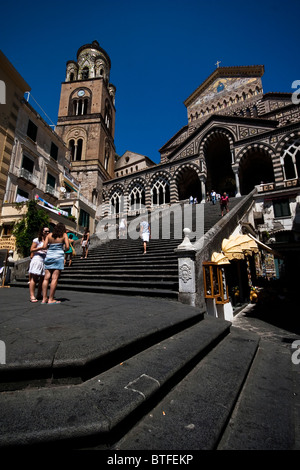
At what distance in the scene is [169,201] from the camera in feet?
76.6

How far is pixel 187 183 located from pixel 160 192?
10.9 feet

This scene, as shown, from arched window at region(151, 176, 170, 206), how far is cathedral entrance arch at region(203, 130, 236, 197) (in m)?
4.55

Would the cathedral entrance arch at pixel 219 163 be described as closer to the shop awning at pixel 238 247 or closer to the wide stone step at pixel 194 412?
the shop awning at pixel 238 247

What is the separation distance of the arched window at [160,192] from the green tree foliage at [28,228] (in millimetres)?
12890

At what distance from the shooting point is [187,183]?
2420 cm

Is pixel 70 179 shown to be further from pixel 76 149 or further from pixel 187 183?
pixel 187 183

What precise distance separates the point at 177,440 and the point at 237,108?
31271mm

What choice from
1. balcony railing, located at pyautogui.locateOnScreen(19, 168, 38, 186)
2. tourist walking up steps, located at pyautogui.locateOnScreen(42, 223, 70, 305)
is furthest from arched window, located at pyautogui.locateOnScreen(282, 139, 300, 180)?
balcony railing, located at pyautogui.locateOnScreen(19, 168, 38, 186)

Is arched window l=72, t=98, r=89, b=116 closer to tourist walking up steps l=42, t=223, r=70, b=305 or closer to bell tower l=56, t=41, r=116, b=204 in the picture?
bell tower l=56, t=41, r=116, b=204

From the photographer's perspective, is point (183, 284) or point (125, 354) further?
point (183, 284)

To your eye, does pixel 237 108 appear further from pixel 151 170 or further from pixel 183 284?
pixel 183 284

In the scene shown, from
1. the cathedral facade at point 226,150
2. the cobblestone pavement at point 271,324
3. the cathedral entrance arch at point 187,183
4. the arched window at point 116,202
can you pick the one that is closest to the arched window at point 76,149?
the cathedral facade at point 226,150

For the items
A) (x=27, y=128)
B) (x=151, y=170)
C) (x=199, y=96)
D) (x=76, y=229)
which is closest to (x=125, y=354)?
(x=76, y=229)

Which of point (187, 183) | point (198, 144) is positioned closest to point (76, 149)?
point (187, 183)
